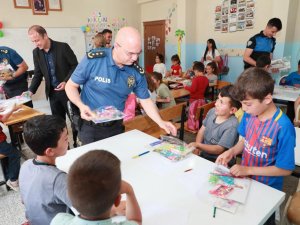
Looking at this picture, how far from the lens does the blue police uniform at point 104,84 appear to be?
1.95 metres

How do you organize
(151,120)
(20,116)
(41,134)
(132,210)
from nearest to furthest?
(132,210)
(41,134)
(151,120)
(20,116)

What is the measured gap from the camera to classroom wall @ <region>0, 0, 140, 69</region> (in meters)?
6.16

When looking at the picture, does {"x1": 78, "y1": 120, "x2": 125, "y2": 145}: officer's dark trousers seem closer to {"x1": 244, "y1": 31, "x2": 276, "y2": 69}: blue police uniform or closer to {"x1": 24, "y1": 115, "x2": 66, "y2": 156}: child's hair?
{"x1": 24, "y1": 115, "x2": 66, "y2": 156}: child's hair

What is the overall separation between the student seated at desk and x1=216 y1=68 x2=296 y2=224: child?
893mm

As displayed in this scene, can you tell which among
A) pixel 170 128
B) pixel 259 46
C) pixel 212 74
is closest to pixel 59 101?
pixel 170 128

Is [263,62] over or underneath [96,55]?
underneath

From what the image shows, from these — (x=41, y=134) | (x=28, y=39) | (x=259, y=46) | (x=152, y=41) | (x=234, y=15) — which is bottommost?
(x=41, y=134)

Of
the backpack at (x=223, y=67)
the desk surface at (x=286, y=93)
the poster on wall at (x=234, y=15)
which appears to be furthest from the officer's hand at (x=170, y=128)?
the poster on wall at (x=234, y=15)

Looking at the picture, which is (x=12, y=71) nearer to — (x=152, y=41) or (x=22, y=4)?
(x=22, y=4)

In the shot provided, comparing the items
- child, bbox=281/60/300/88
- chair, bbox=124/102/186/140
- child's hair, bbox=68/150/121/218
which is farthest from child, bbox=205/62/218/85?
child's hair, bbox=68/150/121/218

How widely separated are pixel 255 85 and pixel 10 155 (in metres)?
2.40

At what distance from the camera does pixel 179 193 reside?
3.99 feet

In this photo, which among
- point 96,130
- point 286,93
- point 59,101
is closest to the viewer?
point 96,130

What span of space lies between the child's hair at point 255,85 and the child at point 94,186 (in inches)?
35.7
